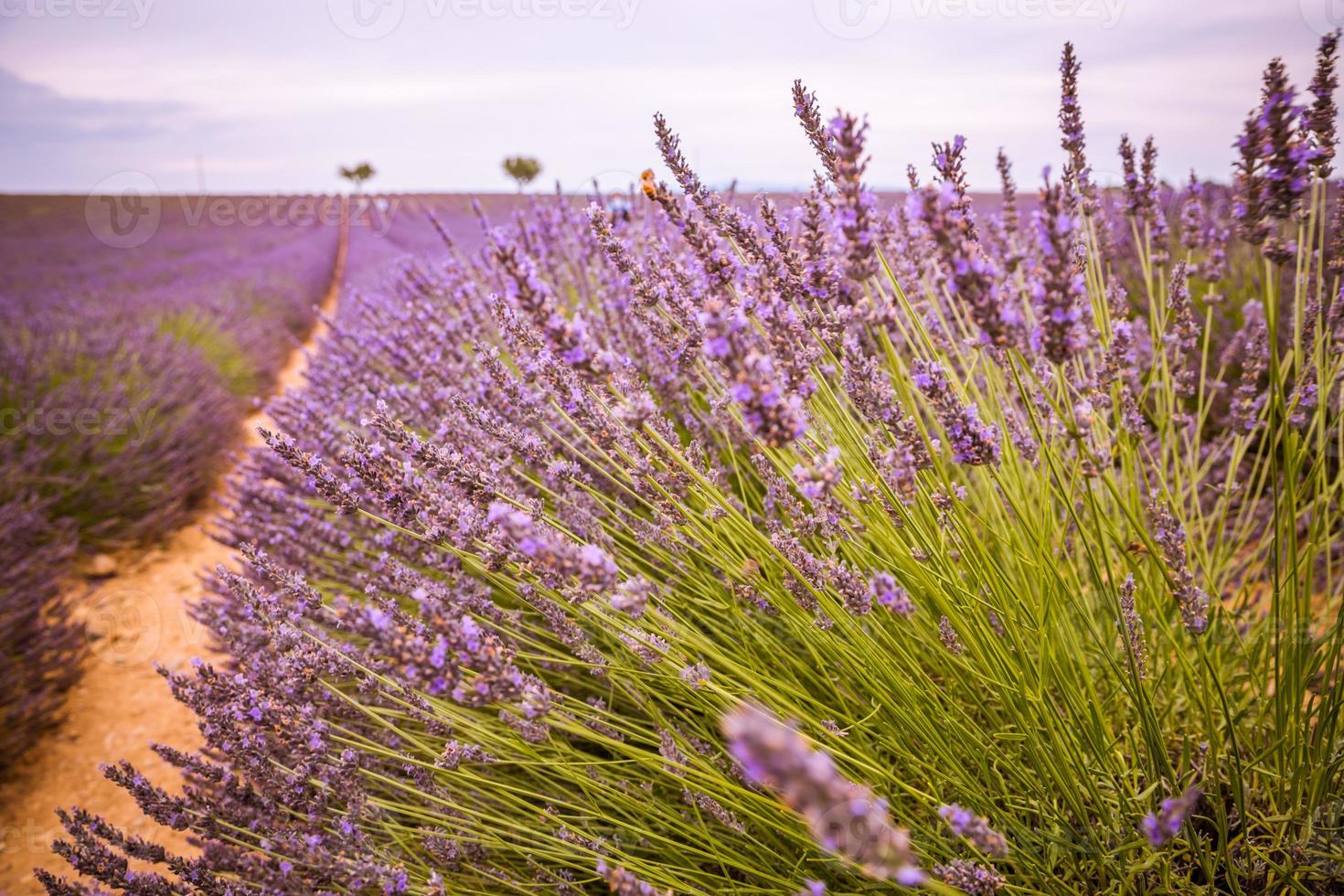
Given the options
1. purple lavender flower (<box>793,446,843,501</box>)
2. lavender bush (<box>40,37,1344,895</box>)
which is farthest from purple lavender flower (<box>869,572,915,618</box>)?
purple lavender flower (<box>793,446,843,501</box>)

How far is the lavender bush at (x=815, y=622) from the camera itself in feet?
2.98

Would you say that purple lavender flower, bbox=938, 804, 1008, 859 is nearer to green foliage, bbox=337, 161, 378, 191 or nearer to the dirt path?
the dirt path

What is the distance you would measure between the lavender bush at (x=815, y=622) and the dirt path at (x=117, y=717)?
1172 millimetres

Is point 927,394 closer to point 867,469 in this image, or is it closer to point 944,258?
point 944,258


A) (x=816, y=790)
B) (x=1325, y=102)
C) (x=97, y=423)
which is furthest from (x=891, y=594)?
(x=97, y=423)

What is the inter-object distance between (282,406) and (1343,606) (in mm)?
3569

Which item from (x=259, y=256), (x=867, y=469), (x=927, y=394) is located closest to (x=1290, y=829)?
(x=867, y=469)

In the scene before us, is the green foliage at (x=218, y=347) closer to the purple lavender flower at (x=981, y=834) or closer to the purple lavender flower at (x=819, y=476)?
the purple lavender flower at (x=819, y=476)

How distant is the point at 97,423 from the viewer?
4.37 m

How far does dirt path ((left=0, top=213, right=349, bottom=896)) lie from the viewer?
240cm

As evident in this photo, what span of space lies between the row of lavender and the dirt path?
14 centimetres

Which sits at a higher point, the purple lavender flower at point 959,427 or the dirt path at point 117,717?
the purple lavender flower at point 959,427

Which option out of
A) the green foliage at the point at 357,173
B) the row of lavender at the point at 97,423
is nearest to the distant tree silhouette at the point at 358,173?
the green foliage at the point at 357,173

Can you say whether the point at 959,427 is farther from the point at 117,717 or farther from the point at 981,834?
the point at 117,717
